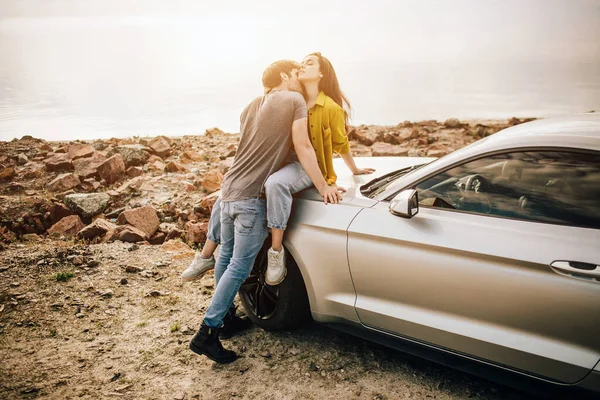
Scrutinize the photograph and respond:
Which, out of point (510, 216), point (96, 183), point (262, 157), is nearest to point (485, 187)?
point (510, 216)

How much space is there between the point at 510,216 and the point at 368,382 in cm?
137

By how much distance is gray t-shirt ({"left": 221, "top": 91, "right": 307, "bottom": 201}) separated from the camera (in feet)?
9.22

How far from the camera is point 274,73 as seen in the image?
296 cm

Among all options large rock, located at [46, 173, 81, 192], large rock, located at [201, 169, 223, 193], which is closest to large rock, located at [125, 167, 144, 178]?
large rock, located at [46, 173, 81, 192]

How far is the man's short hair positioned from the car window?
120 centimetres

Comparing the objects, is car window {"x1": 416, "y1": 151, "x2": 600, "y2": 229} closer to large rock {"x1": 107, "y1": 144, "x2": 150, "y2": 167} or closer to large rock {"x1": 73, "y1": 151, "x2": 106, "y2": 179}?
large rock {"x1": 73, "y1": 151, "x2": 106, "y2": 179}

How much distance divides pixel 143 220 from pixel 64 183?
2.49 meters

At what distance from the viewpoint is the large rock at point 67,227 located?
5.45 m

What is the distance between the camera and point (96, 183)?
727 centimetres

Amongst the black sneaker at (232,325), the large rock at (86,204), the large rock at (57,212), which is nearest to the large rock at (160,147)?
the large rock at (86,204)

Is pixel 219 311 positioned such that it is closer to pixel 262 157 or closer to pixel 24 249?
pixel 262 157

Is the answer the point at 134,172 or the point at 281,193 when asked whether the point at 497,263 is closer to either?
the point at 281,193

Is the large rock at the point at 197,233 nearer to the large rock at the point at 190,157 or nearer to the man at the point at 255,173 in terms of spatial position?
the man at the point at 255,173

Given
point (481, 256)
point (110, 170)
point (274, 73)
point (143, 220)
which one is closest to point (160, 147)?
A: point (110, 170)
